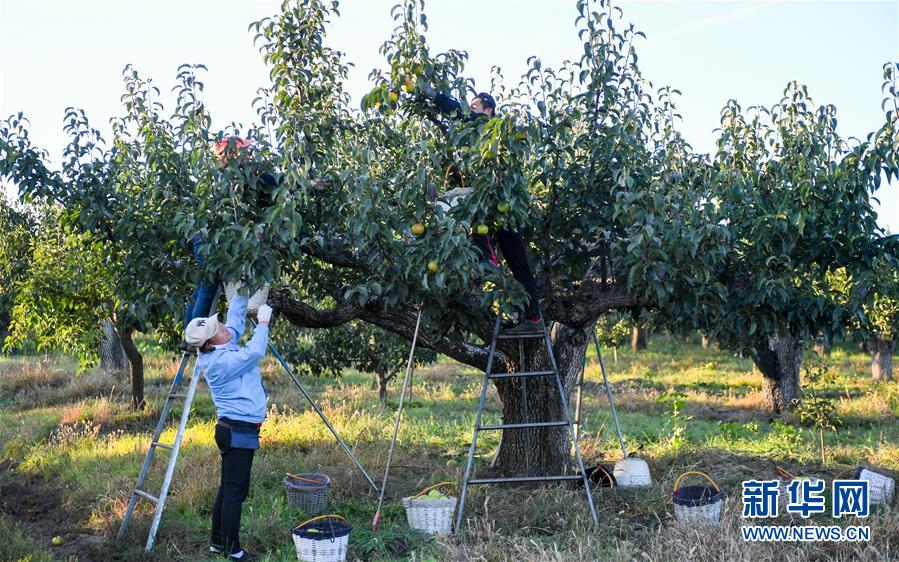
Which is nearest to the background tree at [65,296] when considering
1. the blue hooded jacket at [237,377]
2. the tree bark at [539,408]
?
the blue hooded jacket at [237,377]

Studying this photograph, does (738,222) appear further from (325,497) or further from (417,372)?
(417,372)

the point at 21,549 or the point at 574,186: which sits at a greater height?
the point at 574,186

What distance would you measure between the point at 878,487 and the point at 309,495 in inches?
198

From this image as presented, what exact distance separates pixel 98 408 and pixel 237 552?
877 cm

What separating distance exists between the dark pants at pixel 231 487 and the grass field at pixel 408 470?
0.34 meters

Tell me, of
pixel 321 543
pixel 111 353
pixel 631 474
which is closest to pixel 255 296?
pixel 321 543

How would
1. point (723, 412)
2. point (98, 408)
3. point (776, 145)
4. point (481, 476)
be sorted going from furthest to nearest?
1. point (723, 412)
2. point (98, 408)
3. point (481, 476)
4. point (776, 145)

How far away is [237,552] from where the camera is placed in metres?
6.60

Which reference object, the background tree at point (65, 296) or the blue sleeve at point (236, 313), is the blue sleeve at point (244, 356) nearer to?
the blue sleeve at point (236, 313)

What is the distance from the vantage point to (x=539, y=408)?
8852 millimetres

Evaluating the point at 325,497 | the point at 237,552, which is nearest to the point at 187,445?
the point at 325,497

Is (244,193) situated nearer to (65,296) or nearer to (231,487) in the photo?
(231,487)

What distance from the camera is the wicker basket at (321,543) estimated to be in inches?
247

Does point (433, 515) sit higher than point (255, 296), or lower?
lower
